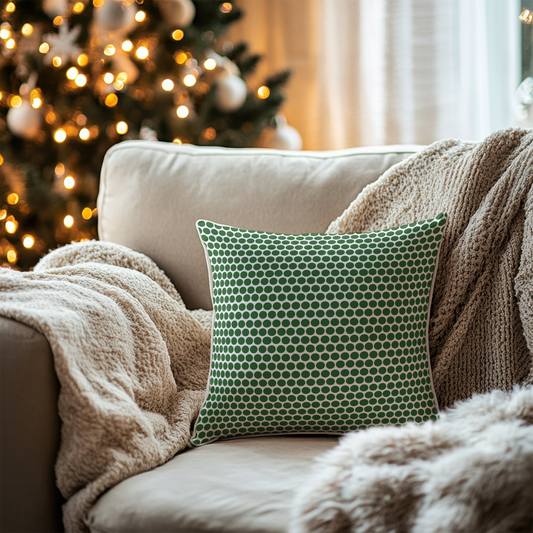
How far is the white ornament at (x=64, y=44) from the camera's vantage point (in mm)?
1919

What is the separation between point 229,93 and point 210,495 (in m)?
1.62

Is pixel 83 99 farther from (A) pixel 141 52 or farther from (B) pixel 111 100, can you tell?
(A) pixel 141 52

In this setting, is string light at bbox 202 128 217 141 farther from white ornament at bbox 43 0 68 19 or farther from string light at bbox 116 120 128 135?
white ornament at bbox 43 0 68 19

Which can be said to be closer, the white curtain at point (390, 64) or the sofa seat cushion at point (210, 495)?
the sofa seat cushion at point (210, 495)

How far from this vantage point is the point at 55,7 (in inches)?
72.9

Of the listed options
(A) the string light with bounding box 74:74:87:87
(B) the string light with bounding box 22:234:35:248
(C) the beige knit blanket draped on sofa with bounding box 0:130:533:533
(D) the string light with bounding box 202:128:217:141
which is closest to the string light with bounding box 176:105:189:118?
(D) the string light with bounding box 202:128:217:141

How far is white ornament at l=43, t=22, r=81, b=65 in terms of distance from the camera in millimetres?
1919

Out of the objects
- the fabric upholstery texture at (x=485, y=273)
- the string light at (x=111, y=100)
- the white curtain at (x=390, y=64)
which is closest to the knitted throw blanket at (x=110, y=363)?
the fabric upholstery texture at (x=485, y=273)

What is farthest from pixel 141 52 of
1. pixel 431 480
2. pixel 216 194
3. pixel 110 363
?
pixel 431 480

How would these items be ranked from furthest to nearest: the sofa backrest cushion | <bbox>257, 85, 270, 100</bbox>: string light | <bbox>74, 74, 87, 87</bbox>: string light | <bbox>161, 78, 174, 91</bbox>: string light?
<bbox>257, 85, 270, 100</bbox>: string light
<bbox>161, 78, 174, 91</bbox>: string light
<bbox>74, 74, 87, 87</bbox>: string light
the sofa backrest cushion

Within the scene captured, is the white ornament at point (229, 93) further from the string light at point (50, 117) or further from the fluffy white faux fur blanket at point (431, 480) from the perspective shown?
the fluffy white faux fur blanket at point (431, 480)

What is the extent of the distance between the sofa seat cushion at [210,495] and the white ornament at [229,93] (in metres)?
1.51

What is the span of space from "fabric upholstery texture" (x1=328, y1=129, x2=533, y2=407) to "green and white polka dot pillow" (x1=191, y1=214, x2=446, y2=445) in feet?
0.22

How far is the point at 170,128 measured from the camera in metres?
1.97
